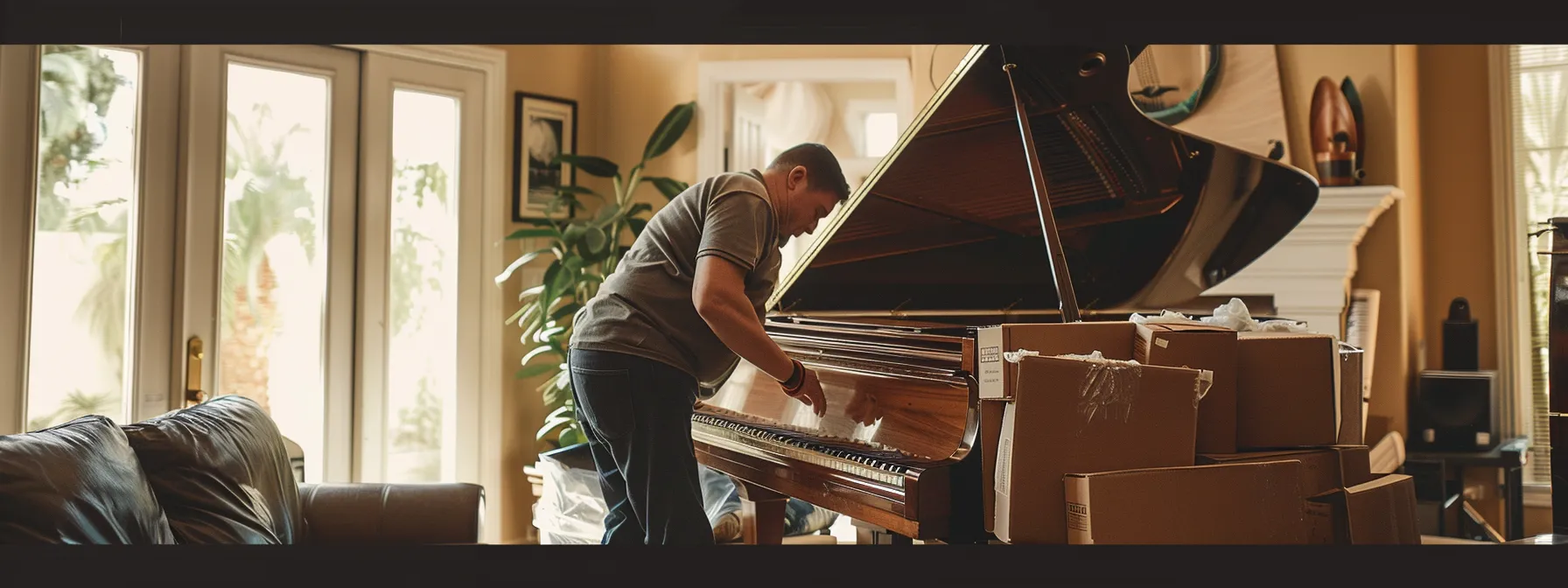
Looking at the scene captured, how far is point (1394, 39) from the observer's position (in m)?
0.44

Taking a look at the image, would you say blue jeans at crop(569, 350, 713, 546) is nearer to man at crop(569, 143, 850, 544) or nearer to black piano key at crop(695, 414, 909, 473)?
man at crop(569, 143, 850, 544)

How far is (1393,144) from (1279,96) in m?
0.45

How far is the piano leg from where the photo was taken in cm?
246

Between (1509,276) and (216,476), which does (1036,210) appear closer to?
(216,476)

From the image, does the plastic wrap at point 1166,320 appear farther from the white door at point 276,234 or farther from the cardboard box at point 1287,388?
the white door at point 276,234

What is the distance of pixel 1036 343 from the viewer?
5.88 feet

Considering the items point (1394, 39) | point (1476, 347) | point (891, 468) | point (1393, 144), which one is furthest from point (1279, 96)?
point (1394, 39)

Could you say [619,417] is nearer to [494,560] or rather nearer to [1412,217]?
[494,560]

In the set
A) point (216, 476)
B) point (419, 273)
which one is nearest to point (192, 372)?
point (419, 273)

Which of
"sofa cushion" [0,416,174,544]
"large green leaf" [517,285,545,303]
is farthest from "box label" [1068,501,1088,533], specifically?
"large green leaf" [517,285,545,303]

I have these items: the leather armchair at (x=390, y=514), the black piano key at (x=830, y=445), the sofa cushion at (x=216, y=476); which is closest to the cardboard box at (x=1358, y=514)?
the black piano key at (x=830, y=445)

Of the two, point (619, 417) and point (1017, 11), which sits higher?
point (1017, 11)

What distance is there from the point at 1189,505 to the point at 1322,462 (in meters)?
0.35

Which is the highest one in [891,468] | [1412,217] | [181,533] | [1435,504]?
[1412,217]
